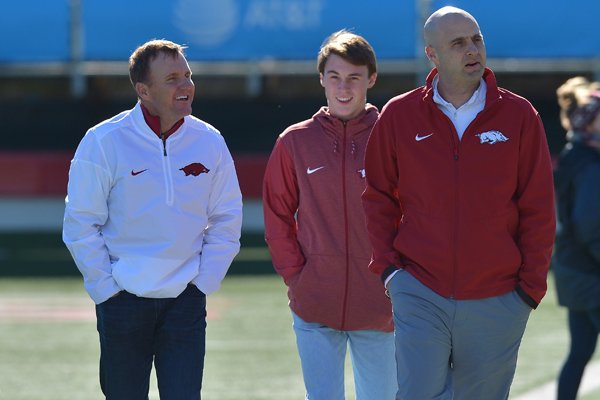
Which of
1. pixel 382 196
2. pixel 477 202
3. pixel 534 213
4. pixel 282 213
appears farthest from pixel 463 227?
pixel 282 213

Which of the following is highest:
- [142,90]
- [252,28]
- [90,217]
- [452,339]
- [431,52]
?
[431,52]

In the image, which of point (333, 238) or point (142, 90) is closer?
point (142, 90)

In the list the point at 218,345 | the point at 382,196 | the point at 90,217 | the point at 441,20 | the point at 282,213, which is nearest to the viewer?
the point at 441,20

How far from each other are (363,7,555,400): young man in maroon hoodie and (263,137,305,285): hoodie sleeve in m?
0.64

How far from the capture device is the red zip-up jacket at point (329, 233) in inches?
213

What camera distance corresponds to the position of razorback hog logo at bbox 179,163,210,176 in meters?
5.18

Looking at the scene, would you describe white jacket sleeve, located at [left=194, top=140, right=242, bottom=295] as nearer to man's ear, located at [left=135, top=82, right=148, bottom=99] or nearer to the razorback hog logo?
the razorback hog logo

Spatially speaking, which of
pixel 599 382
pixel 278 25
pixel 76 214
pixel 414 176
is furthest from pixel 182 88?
pixel 278 25

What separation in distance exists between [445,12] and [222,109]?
15.2m

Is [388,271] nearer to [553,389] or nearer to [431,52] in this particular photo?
[431,52]

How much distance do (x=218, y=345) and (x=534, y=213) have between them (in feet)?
17.9

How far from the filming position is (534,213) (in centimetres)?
479

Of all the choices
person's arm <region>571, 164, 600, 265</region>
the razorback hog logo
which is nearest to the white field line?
person's arm <region>571, 164, 600, 265</region>

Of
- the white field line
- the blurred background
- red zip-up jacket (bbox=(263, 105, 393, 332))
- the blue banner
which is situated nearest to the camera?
red zip-up jacket (bbox=(263, 105, 393, 332))
